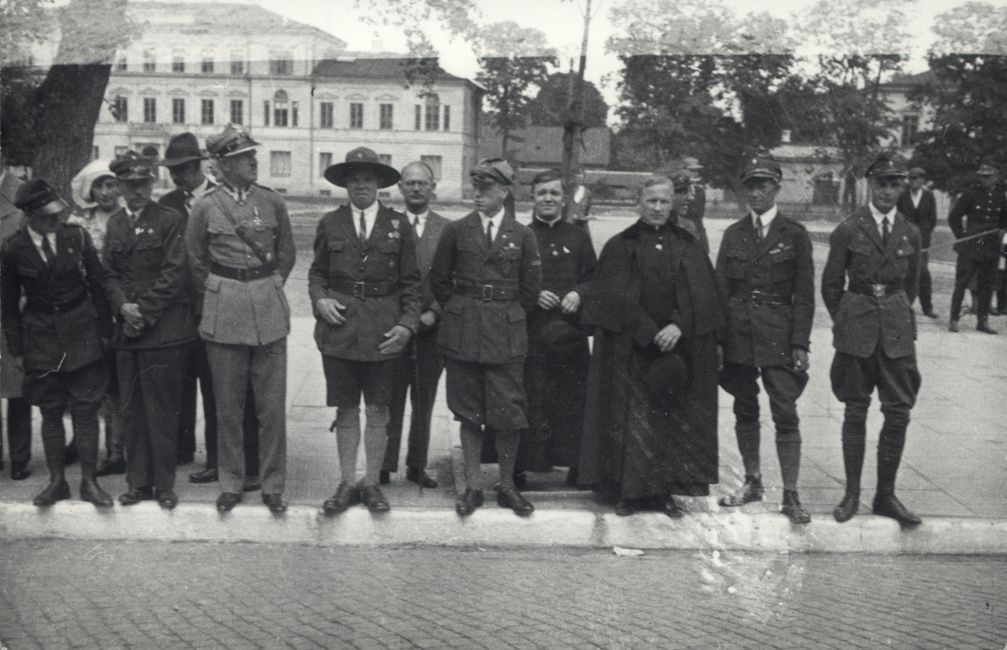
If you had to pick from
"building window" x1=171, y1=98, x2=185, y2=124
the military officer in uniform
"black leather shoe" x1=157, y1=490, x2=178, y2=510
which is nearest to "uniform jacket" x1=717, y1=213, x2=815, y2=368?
"black leather shoe" x1=157, y1=490, x2=178, y2=510

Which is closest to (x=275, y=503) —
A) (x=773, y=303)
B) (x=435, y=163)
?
(x=435, y=163)

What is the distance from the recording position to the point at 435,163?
22.4 ft

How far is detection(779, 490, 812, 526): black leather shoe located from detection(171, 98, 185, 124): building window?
4252 millimetres

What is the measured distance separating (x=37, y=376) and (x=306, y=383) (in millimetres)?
3869

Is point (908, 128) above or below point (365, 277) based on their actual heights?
above

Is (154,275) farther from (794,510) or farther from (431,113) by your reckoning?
(794,510)

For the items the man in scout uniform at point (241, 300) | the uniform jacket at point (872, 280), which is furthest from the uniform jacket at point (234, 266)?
the uniform jacket at point (872, 280)

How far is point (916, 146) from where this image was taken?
6.94m

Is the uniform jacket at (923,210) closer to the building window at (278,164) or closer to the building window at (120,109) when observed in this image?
the building window at (278,164)

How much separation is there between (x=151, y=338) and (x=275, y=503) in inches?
44.2

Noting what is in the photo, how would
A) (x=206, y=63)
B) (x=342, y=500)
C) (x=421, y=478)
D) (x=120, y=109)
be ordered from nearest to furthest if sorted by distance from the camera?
(x=342, y=500), (x=421, y=478), (x=206, y=63), (x=120, y=109)

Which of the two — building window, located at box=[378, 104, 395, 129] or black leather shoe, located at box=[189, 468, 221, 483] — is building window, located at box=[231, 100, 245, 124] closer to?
building window, located at box=[378, 104, 395, 129]

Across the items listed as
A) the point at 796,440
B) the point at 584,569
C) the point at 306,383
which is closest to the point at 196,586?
the point at 584,569

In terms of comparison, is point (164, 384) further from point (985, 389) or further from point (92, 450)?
point (985, 389)
